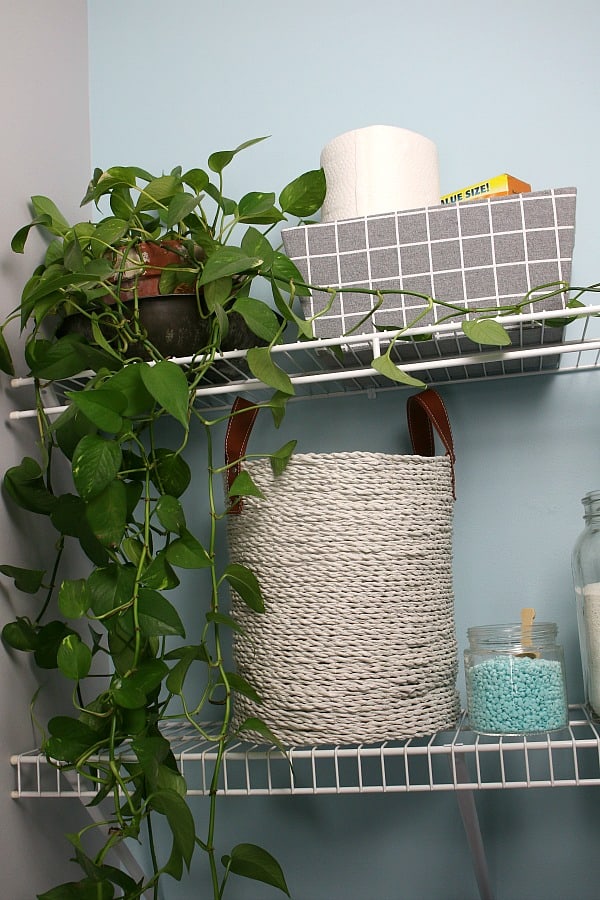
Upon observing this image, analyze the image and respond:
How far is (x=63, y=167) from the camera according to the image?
125 cm

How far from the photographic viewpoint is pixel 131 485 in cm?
92

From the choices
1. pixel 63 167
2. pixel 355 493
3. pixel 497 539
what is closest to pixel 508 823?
pixel 497 539

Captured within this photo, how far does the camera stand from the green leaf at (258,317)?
2.97ft

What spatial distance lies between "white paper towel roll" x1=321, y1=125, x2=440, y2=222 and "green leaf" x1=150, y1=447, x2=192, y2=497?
346mm

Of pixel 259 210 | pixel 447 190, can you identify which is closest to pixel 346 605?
pixel 259 210

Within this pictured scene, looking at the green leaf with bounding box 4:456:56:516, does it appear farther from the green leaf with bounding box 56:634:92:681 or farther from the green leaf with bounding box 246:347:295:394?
the green leaf with bounding box 246:347:295:394

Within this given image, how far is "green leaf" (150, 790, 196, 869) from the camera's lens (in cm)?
75

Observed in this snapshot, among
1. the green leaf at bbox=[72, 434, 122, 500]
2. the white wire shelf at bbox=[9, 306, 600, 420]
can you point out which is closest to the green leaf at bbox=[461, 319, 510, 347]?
the white wire shelf at bbox=[9, 306, 600, 420]

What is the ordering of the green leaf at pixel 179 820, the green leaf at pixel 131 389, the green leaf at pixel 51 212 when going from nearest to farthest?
1. the green leaf at pixel 179 820
2. the green leaf at pixel 131 389
3. the green leaf at pixel 51 212

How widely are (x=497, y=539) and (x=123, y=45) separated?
3.10ft

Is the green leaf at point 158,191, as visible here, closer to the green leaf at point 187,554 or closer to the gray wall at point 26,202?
the gray wall at point 26,202

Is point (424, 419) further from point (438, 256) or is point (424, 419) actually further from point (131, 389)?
point (131, 389)

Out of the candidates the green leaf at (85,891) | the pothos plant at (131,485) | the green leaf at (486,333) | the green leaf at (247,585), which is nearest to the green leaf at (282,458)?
the pothos plant at (131,485)

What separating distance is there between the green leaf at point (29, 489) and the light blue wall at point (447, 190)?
0.33m
